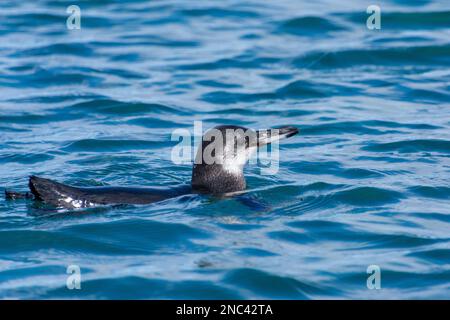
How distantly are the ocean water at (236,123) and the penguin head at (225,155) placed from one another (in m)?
0.35

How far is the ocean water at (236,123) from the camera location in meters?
8.33

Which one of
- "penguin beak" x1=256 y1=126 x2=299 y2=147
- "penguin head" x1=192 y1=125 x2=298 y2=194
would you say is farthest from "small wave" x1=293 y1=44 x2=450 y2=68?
"penguin head" x1=192 y1=125 x2=298 y2=194

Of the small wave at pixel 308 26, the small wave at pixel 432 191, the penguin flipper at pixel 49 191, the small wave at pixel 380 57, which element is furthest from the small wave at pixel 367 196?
the small wave at pixel 308 26

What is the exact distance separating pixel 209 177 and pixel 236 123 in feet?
11.9

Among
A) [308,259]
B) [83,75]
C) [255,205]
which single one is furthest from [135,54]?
[308,259]

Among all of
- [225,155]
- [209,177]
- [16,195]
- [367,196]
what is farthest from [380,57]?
[16,195]

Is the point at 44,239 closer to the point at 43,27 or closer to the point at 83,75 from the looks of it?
the point at 83,75

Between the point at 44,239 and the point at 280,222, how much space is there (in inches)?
89.3

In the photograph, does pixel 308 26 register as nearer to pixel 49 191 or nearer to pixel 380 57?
pixel 380 57

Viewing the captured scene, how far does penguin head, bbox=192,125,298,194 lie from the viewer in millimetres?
10289

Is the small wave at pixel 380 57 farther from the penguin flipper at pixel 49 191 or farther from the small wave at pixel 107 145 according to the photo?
the penguin flipper at pixel 49 191

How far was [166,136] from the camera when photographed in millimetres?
13328

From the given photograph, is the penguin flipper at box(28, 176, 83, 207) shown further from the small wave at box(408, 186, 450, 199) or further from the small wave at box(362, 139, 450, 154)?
the small wave at box(362, 139, 450, 154)

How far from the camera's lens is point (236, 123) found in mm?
13828
